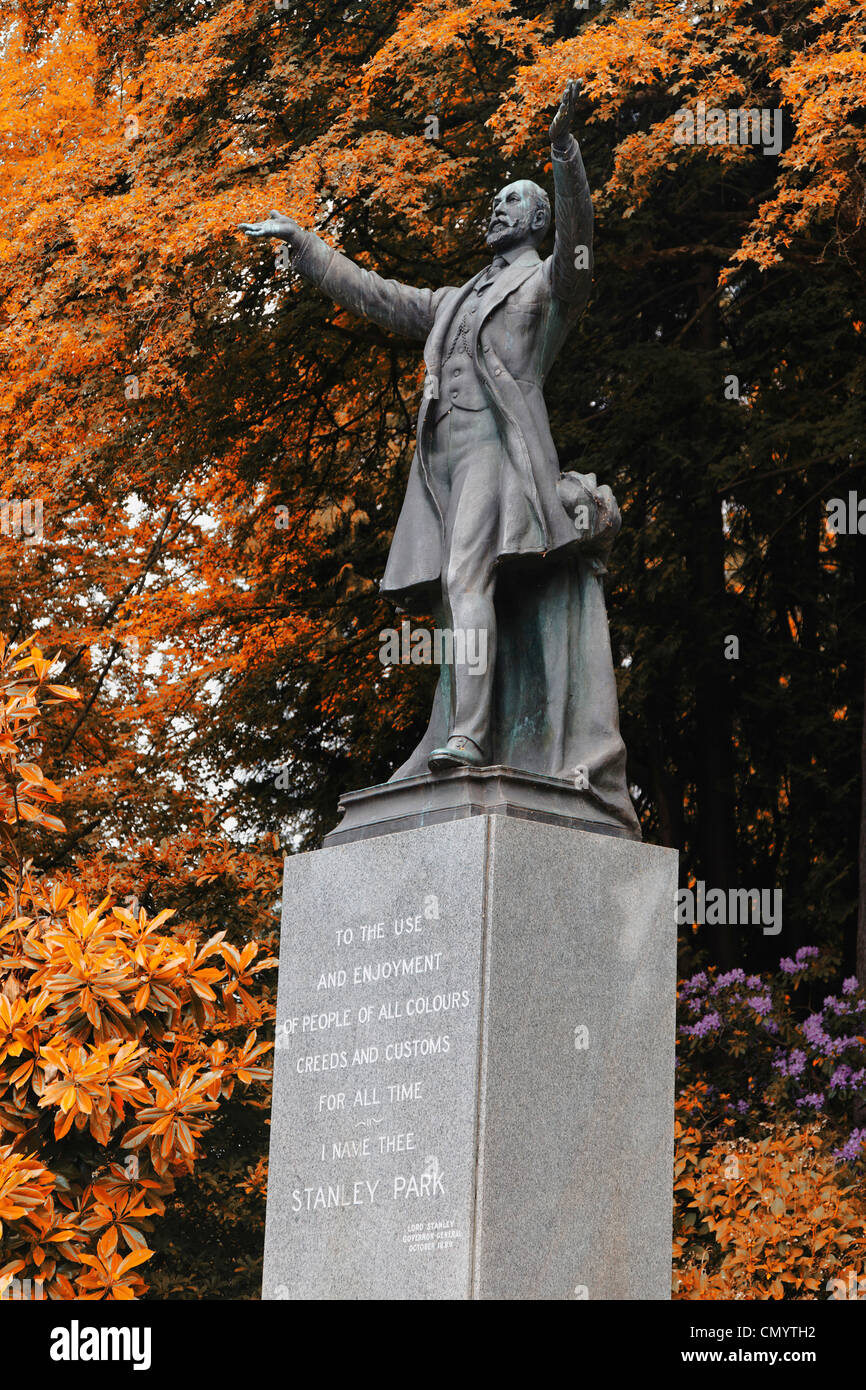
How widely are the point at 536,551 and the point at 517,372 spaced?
2.37 ft

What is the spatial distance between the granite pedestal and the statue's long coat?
0.46m

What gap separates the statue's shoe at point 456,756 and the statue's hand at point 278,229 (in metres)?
2.13

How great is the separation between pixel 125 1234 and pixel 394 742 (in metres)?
7.12

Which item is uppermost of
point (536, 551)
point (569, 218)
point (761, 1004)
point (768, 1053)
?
point (569, 218)

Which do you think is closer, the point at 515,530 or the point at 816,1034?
the point at 515,530

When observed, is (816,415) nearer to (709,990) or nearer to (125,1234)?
(709,990)

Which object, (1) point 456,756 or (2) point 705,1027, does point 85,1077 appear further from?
(2) point 705,1027

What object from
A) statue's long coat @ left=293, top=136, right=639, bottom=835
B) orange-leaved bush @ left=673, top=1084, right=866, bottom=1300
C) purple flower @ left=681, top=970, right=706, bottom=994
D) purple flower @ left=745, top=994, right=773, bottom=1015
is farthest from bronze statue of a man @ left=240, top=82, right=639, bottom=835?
purple flower @ left=681, top=970, right=706, bottom=994

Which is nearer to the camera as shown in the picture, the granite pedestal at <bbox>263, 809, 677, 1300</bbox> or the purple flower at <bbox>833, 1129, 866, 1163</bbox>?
the granite pedestal at <bbox>263, 809, 677, 1300</bbox>

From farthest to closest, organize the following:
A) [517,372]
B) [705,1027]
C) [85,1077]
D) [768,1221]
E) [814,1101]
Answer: [705,1027], [814,1101], [768,1221], [85,1077], [517,372]

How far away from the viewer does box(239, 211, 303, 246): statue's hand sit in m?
7.38

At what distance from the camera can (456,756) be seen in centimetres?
658

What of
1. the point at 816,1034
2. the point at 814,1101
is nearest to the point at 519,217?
the point at 814,1101

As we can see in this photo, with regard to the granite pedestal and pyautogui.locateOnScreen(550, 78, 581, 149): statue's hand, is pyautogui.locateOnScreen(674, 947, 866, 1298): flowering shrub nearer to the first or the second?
the granite pedestal
